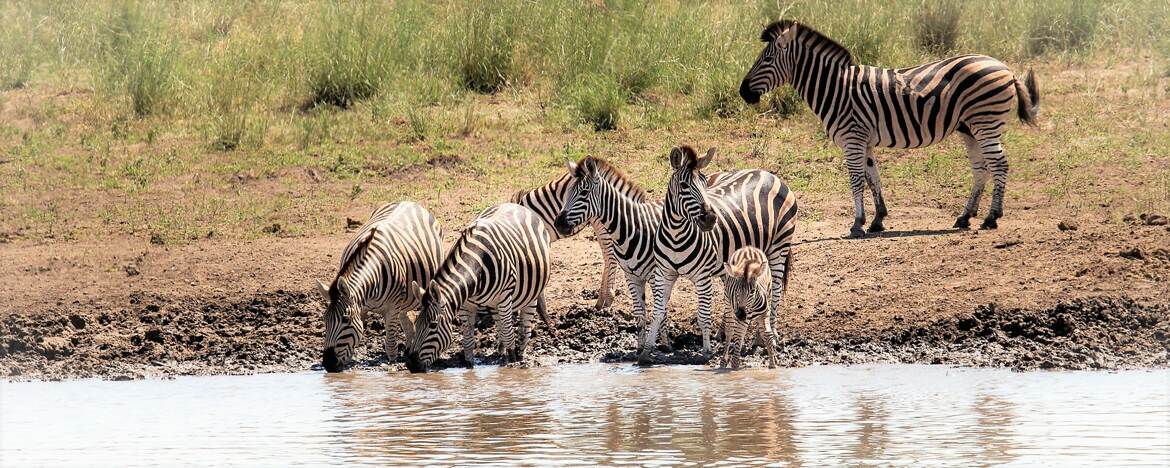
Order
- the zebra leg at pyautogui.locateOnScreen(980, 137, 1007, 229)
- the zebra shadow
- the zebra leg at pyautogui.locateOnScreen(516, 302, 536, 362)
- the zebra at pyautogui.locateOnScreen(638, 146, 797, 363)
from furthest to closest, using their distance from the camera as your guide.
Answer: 1. the zebra leg at pyautogui.locateOnScreen(980, 137, 1007, 229)
2. the zebra shadow
3. the zebra leg at pyautogui.locateOnScreen(516, 302, 536, 362)
4. the zebra at pyautogui.locateOnScreen(638, 146, 797, 363)

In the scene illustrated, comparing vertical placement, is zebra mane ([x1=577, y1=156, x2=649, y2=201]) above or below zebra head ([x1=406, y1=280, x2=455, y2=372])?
above

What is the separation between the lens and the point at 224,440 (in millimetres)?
8914

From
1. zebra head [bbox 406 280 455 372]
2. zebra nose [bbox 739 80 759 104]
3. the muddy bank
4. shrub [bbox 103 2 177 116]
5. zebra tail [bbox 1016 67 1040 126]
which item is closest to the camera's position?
zebra head [bbox 406 280 455 372]

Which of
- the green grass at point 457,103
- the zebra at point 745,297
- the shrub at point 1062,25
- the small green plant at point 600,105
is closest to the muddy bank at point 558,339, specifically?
the zebra at point 745,297

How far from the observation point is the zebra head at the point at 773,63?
14906 millimetres

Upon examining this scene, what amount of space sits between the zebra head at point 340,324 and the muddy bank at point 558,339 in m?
0.88

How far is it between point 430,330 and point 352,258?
0.76 metres

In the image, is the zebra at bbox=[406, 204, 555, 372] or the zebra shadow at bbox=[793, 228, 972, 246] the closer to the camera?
the zebra at bbox=[406, 204, 555, 372]

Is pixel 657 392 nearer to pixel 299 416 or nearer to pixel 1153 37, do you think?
pixel 299 416

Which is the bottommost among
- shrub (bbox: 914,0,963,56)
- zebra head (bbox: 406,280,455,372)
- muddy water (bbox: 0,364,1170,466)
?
muddy water (bbox: 0,364,1170,466)

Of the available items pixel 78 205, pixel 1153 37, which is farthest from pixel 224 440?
pixel 1153 37

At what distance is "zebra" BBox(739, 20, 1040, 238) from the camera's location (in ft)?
45.9

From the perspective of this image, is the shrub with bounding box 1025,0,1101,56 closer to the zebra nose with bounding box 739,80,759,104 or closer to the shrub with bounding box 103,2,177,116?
the zebra nose with bounding box 739,80,759,104

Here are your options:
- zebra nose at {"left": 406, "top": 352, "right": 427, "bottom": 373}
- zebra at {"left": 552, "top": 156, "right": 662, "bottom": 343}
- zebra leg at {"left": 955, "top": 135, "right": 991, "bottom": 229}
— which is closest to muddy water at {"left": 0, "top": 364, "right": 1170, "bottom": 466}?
zebra nose at {"left": 406, "top": 352, "right": 427, "bottom": 373}
